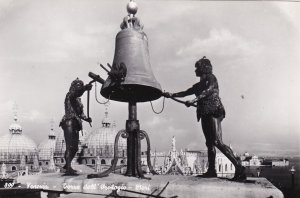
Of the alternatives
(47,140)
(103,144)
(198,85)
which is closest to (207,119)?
(198,85)

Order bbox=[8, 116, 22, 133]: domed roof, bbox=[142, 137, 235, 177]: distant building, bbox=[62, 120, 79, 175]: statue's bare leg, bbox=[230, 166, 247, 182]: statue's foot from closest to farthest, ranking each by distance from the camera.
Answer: bbox=[230, 166, 247, 182]: statue's foot
bbox=[62, 120, 79, 175]: statue's bare leg
bbox=[142, 137, 235, 177]: distant building
bbox=[8, 116, 22, 133]: domed roof

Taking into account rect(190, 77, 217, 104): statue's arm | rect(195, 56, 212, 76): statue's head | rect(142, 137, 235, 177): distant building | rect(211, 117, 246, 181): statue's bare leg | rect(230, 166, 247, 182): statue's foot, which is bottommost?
rect(142, 137, 235, 177): distant building

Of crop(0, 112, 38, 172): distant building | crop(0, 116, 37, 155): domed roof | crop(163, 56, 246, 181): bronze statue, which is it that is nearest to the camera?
crop(163, 56, 246, 181): bronze statue

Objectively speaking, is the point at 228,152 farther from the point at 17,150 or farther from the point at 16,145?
the point at 16,145

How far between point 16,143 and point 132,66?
9022 cm

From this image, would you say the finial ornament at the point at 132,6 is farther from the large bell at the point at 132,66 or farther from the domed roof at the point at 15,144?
the domed roof at the point at 15,144

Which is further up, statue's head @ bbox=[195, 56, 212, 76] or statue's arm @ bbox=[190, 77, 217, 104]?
statue's head @ bbox=[195, 56, 212, 76]

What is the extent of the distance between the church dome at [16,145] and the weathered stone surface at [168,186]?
8771 cm

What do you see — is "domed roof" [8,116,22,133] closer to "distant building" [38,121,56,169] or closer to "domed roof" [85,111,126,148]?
"distant building" [38,121,56,169]

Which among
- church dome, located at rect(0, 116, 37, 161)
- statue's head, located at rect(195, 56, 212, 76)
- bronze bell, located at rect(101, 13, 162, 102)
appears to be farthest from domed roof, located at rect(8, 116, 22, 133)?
statue's head, located at rect(195, 56, 212, 76)

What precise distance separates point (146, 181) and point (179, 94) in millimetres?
1587

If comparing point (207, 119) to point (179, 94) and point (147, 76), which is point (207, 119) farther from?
point (147, 76)

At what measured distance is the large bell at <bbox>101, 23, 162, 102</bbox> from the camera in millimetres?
5930

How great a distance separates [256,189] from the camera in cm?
460
